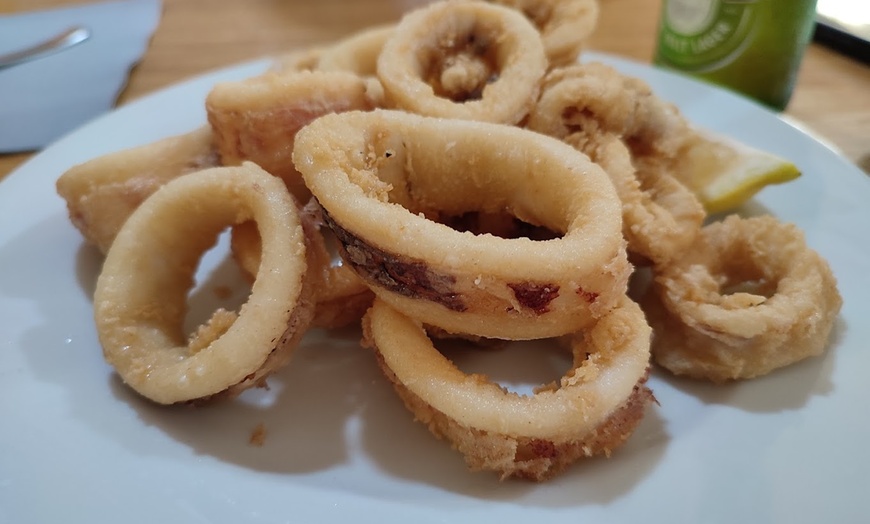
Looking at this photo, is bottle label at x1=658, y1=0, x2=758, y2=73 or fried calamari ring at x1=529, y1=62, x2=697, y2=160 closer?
fried calamari ring at x1=529, y1=62, x2=697, y2=160

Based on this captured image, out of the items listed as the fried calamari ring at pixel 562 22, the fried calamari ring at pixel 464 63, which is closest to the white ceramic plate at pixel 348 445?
the fried calamari ring at pixel 464 63

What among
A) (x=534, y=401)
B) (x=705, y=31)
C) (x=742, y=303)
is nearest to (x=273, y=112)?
(x=534, y=401)

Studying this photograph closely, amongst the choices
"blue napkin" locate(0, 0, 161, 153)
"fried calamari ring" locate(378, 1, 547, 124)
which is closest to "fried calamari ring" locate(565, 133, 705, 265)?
"fried calamari ring" locate(378, 1, 547, 124)

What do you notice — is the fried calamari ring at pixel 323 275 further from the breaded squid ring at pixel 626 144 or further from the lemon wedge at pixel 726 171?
the lemon wedge at pixel 726 171

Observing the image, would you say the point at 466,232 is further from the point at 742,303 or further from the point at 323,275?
the point at 742,303

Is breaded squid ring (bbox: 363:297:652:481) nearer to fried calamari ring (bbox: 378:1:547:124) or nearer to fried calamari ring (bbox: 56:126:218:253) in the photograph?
fried calamari ring (bbox: 378:1:547:124)

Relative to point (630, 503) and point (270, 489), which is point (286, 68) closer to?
point (270, 489)

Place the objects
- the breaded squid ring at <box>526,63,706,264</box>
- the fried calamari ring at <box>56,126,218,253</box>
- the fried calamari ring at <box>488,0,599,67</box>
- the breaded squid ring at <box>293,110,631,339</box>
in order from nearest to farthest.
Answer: the breaded squid ring at <box>293,110,631,339</box>, the breaded squid ring at <box>526,63,706,264</box>, the fried calamari ring at <box>56,126,218,253</box>, the fried calamari ring at <box>488,0,599,67</box>
